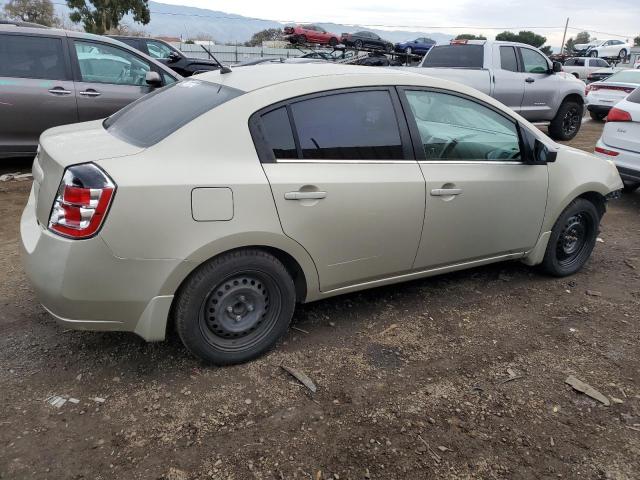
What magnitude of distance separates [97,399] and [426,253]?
212 centimetres

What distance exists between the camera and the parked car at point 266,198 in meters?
2.55

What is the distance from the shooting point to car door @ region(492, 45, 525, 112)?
380 inches

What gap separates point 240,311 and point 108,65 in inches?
197

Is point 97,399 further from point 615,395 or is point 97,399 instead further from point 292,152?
point 615,395

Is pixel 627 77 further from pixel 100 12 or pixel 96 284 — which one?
pixel 100 12

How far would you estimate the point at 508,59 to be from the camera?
9875 mm

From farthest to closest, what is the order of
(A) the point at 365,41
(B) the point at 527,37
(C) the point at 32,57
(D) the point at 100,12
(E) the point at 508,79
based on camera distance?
(B) the point at 527,37 < (D) the point at 100,12 < (A) the point at 365,41 < (E) the point at 508,79 < (C) the point at 32,57

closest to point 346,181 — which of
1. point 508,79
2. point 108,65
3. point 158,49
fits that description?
point 108,65

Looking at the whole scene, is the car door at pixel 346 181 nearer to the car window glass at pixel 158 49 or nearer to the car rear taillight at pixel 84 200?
the car rear taillight at pixel 84 200

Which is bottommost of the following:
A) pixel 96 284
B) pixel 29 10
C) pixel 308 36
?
pixel 96 284

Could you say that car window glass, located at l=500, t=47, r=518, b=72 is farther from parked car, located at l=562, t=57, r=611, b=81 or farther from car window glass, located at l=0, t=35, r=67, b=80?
parked car, located at l=562, t=57, r=611, b=81

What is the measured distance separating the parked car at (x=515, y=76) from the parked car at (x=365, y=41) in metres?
17.5

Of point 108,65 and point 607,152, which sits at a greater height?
point 108,65

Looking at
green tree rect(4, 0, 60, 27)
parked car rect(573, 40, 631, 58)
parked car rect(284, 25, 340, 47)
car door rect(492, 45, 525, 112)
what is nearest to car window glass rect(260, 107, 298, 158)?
car door rect(492, 45, 525, 112)
